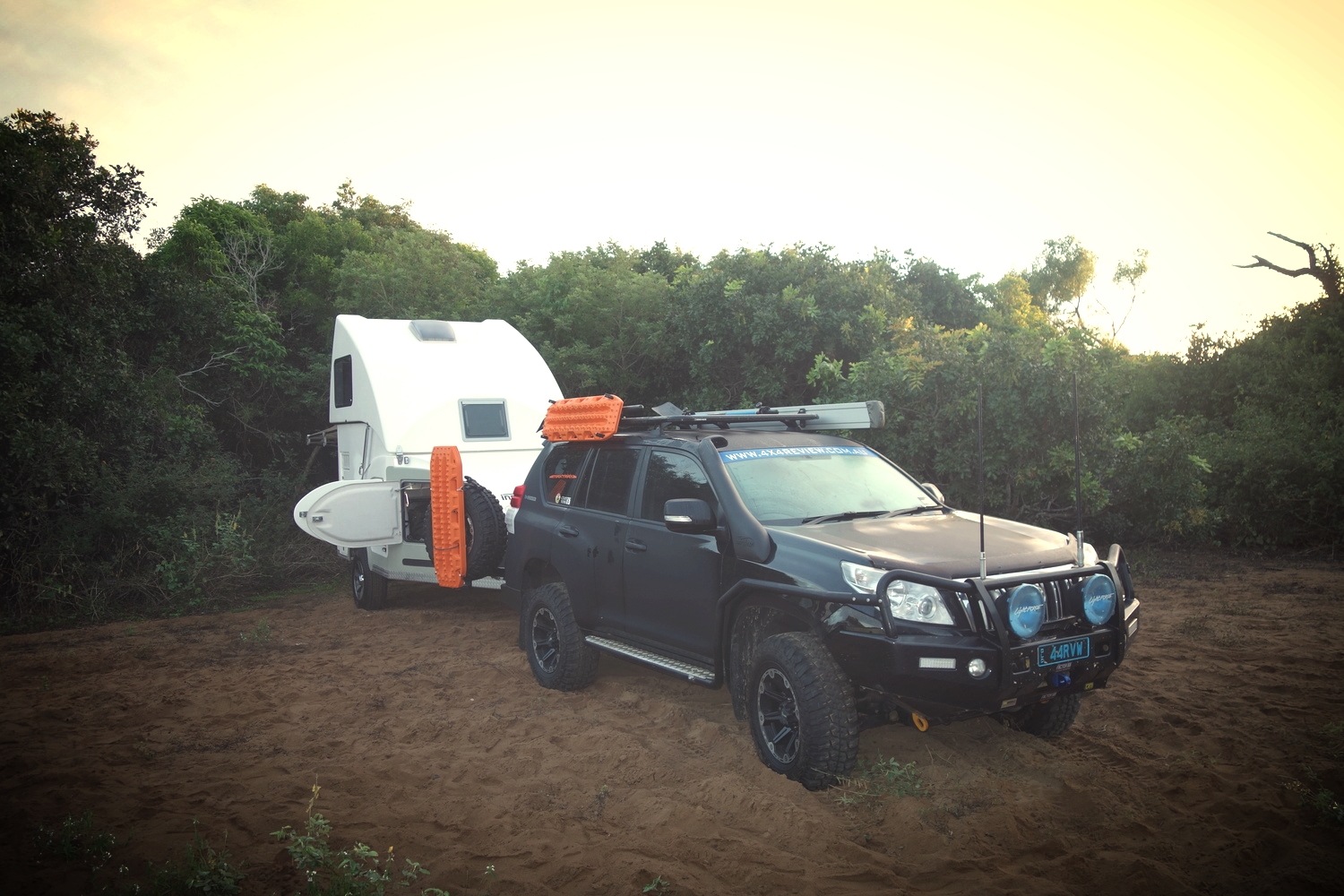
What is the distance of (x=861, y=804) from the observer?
438 centimetres

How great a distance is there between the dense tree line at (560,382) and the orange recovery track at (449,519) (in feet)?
15.2

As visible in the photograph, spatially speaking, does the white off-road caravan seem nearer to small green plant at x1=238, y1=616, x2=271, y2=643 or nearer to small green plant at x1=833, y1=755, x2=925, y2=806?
small green plant at x1=238, y1=616, x2=271, y2=643

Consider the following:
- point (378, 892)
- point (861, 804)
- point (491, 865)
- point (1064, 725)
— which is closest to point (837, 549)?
point (861, 804)

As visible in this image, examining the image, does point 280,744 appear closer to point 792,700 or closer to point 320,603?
point 792,700

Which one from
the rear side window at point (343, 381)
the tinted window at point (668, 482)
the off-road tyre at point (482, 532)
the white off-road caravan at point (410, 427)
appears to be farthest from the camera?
the rear side window at point (343, 381)

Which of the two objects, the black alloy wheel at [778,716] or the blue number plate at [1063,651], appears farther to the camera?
the black alloy wheel at [778,716]

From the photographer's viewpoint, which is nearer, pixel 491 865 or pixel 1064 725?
pixel 491 865

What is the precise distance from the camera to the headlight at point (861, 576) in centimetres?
440

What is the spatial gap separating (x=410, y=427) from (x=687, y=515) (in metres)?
5.85

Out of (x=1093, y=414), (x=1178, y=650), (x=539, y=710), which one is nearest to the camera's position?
(x=539, y=710)

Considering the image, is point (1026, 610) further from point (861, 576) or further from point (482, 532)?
point (482, 532)

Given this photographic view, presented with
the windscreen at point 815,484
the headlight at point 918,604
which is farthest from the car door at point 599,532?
the headlight at point 918,604

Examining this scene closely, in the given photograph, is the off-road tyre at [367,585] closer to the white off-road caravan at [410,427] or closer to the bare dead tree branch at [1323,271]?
the white off-road caravan at [410,427]

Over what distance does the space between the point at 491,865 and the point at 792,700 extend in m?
1.66
